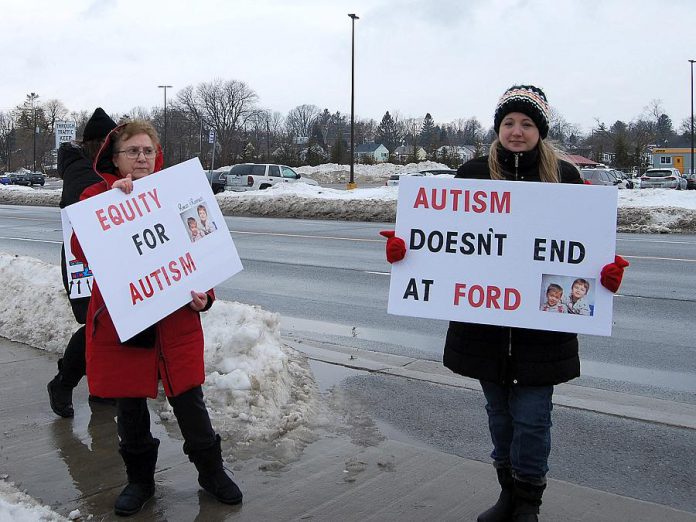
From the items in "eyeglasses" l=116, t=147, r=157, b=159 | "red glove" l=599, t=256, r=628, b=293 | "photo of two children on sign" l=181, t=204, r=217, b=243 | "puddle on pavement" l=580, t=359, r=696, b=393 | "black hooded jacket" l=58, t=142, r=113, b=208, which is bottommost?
"puddle on pavement" l=580, t=359, r=696, b=393

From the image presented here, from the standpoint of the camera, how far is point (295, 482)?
12.6 ft

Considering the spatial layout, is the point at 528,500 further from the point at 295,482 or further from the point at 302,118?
the point at 302,118

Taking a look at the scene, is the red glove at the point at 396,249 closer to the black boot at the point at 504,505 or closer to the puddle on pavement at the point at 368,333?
the black boot at the point at 504,505

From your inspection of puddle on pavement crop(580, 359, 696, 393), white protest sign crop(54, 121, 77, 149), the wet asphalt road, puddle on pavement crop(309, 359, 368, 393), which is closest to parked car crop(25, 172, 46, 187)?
white protest sign crop(54, 121, 77, 149)

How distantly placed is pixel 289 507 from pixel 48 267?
5399 millimetres

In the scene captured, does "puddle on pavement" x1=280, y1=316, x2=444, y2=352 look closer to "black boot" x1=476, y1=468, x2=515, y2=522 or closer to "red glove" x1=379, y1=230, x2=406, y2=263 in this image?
"black boot" x1=476, y1=468, x2=515, y2=522

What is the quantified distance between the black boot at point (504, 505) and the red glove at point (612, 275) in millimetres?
900

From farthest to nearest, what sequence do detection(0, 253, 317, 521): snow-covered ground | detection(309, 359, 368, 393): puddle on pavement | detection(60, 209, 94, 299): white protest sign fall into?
detection(309, 359, 368, 393): puddle on pavement, detection(60, 209, 94, 299): white protest sign, detection(0, 253, 317, 521): snow-covered ground

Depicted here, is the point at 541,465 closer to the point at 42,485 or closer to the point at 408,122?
the point at 42,485

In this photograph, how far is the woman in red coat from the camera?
3361 millimetres

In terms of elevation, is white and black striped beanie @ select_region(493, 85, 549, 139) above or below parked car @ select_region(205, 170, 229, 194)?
above

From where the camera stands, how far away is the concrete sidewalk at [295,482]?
138 inches

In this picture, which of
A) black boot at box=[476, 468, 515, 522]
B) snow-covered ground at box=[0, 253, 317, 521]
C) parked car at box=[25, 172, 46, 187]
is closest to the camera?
black boot at box=[476, 468, 515, 522]

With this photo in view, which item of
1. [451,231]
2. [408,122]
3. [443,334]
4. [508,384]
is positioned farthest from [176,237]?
[408,122]
